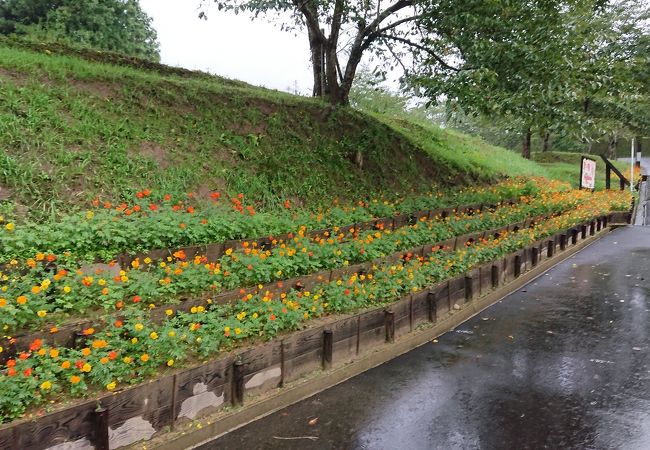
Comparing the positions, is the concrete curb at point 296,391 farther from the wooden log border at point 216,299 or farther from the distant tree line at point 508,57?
the distant tree line at point 508,57

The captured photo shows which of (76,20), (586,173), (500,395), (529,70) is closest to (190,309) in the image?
(500,395)

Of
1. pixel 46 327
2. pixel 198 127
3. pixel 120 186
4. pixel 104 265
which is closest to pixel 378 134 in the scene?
pixel 198 127

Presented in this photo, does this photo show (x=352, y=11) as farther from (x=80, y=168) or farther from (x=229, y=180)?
(x=80, y=168)

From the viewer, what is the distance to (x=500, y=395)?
450cm

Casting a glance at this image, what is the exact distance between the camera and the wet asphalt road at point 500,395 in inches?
148

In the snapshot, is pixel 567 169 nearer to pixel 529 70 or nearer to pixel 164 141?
pixel 529 70

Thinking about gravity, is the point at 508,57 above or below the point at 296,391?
above

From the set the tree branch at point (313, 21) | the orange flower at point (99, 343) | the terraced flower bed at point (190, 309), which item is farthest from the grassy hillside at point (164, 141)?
the orange flower at point (99, 343)

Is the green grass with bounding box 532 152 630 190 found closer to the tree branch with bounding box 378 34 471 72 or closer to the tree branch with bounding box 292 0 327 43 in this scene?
the tree branch with bounding box 378 34 471 72

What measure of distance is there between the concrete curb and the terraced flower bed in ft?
1.71

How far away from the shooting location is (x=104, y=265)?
5234 millimetres

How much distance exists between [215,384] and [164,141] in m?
6.05

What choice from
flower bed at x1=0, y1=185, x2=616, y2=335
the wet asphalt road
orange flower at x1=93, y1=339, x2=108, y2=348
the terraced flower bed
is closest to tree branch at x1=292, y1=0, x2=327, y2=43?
flower bed at x1=0, y1=185, x2=616, y2=335

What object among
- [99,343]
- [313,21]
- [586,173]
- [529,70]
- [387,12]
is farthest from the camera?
[586,173]
